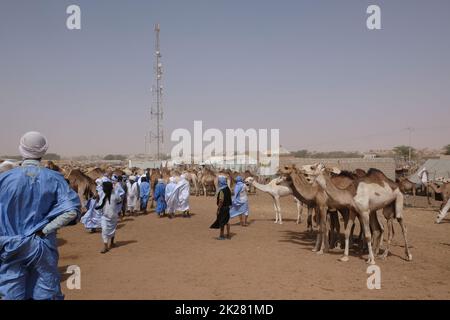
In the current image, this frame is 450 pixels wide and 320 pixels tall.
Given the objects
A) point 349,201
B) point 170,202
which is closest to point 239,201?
point 170,202

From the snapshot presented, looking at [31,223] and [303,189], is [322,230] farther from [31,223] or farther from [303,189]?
[31,223]

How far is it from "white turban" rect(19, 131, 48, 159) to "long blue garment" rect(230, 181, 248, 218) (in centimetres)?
1038

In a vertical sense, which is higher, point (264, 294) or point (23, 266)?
point (23, 266)

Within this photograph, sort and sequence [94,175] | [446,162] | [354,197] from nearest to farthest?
[354,197] < [94,175] < [446,162]

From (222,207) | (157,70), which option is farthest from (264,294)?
(157,70)

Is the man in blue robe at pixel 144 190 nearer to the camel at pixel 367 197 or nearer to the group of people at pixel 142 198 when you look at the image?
the group of people at pixel 142 198

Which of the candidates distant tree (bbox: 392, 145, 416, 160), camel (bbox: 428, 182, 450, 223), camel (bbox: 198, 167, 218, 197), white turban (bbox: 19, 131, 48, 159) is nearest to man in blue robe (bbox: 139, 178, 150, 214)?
camel (bbox: 198, 167, 218, 197)

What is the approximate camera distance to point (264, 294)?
6.33m

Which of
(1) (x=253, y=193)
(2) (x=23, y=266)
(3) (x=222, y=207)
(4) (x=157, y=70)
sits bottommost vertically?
(1) (x=253, y=193)

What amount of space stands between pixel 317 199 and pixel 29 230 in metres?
7.76

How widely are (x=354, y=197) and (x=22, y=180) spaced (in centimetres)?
731

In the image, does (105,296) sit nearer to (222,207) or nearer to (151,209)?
(222,207)

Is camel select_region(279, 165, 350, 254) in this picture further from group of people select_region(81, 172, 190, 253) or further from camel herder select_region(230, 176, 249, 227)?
group of people select_region(81, 172, 190, 253)

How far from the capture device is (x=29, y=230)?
3191 millimetres
